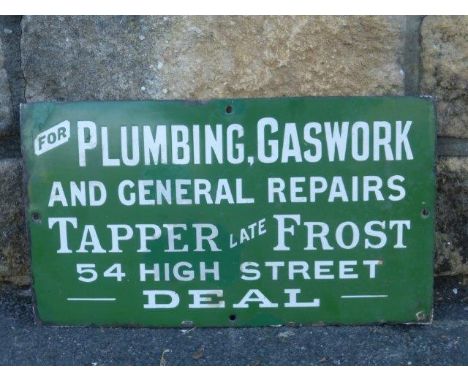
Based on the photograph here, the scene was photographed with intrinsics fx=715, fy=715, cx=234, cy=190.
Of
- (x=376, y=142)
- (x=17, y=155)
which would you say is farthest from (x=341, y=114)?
(x=17, y=155)

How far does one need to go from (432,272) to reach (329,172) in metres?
0.26

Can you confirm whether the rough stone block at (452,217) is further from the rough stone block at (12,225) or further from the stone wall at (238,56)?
the rough stone block at (12,225)

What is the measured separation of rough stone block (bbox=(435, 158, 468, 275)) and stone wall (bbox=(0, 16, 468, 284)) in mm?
95

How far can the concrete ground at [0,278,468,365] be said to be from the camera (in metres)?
1.19

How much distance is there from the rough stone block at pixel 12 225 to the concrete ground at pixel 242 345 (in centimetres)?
9

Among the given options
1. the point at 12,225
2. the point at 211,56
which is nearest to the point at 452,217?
the point at 211,56

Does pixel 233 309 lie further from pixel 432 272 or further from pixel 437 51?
pixel 437 51

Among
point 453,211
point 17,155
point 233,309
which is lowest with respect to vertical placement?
point 233,309

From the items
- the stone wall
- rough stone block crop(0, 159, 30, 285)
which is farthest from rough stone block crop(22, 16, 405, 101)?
rough stone block crop(0, 159, 30, 285)

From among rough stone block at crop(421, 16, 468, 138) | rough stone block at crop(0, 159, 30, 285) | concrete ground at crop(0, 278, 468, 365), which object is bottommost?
concrete ground at crop(0, 278, 468, 365)

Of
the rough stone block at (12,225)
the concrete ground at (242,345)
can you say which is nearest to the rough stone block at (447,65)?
the concrete ground at (242,345)

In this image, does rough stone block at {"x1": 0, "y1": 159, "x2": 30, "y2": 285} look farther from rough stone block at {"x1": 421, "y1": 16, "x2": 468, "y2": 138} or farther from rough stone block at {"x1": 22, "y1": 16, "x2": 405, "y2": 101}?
rough stone block at {"x1": 421, "y1": 16, "x2": 468, "y2": 138}

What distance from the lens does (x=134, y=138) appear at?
1.22 meters

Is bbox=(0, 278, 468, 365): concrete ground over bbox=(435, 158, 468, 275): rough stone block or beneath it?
beneath
